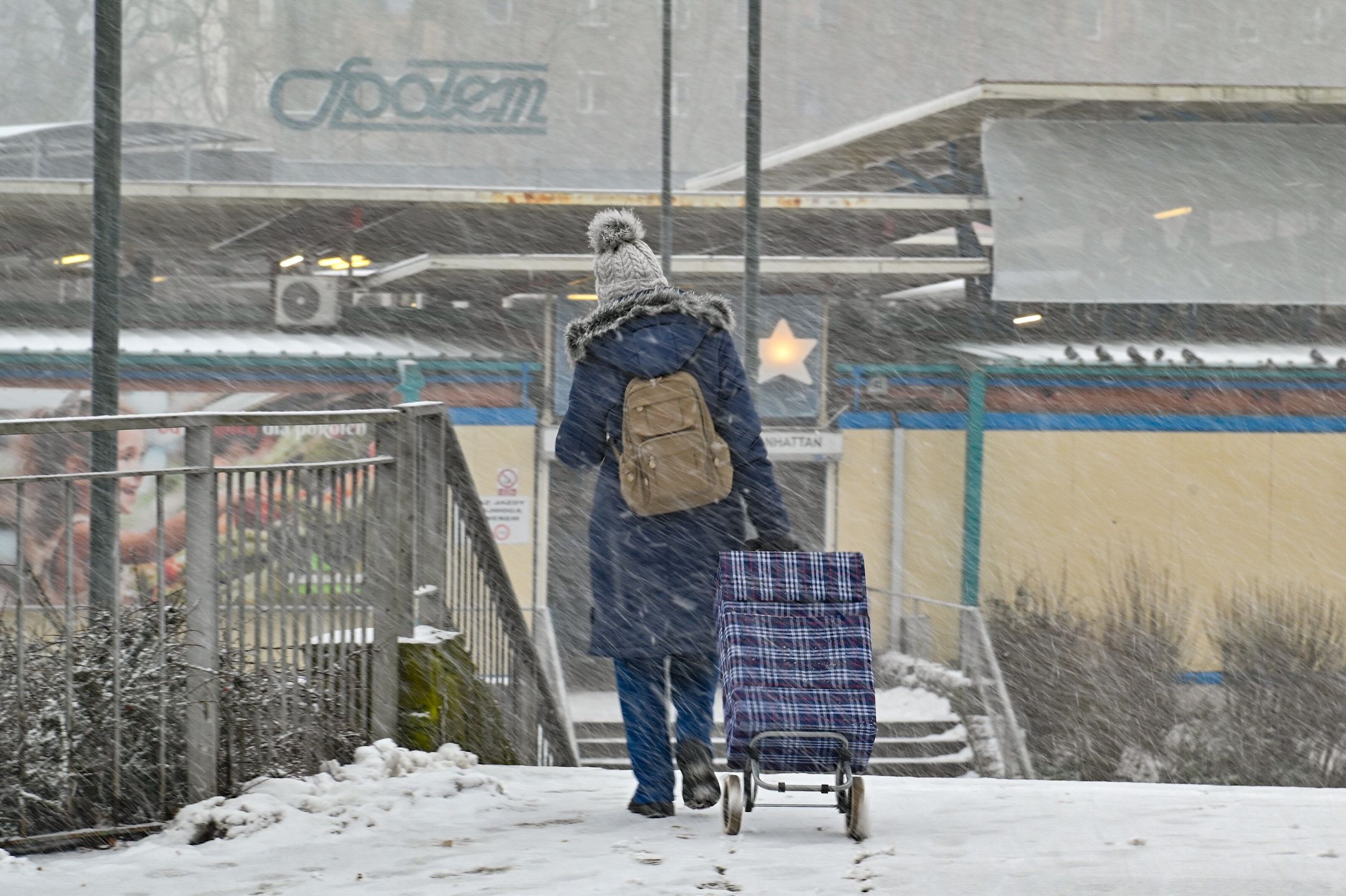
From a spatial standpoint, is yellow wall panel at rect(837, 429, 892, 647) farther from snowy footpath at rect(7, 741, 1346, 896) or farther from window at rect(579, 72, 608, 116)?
window at rect(579, 72, 608, 116)

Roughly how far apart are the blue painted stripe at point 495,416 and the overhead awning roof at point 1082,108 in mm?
6681

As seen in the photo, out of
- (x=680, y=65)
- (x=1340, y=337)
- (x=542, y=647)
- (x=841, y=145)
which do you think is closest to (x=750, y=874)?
(x=542, y=647)

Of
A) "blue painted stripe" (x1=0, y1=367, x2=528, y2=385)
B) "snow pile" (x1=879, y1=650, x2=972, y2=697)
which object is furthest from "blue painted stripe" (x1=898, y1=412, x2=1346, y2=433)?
"blue painted stripe" (x1=0, y1=367, x2=528, y2=385)

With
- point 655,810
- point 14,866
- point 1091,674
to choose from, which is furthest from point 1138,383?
point 14,866

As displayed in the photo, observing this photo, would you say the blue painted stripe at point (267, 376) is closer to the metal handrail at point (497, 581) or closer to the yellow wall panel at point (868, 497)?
the yellow wall panel at point (868, 497)

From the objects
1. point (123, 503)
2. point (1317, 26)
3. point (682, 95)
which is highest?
point (1317, 26)

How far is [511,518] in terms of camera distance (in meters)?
20.9

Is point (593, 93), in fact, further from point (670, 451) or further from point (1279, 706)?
point (670, 451)

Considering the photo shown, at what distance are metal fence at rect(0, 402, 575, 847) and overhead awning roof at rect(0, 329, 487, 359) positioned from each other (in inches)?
594

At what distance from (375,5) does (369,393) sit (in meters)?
43.2

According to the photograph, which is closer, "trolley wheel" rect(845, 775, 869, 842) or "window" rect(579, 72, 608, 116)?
"trolley wheel" rect(845, 775, 869, 842)

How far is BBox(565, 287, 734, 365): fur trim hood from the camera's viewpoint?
5395mm

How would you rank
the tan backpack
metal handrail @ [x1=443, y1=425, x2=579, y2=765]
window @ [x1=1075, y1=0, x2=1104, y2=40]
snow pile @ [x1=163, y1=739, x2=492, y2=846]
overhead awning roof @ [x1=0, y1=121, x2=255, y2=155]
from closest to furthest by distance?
snow pile @ [x1=163, y1=739, x2=492, y2=846] → the tan backpack → metal handrail @ [x1=443, y1=425, x2=579, y2=765] → overhead awning roof @ [x1=0, y1=121, x2=255, y2=155] → window @ [x1=1075, y1=0, x2=1104, y2=40]

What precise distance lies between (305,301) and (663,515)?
17.4 m
